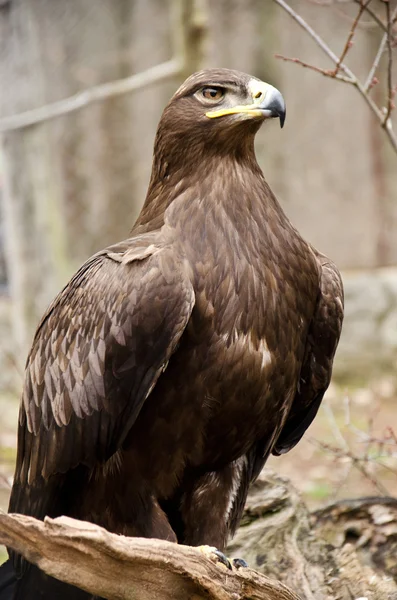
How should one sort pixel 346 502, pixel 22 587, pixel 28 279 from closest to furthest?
1. pixel 22 587
2. pixel 346 502
3. pixel 28 279

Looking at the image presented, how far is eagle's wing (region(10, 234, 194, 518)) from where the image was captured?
3.17 metres

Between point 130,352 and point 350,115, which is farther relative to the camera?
point 350,115

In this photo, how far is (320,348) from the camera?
3.79 meters

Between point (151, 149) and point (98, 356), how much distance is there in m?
5.39

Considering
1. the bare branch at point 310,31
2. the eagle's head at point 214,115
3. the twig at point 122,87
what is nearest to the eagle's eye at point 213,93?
the eagle's head at point 214,115

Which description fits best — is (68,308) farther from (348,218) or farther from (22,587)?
(348,218)

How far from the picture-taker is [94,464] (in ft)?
11.6

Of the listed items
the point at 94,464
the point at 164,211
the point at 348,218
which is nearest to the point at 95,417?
the point at 94,464

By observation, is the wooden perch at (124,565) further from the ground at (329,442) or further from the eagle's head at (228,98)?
the ground at (329,442)

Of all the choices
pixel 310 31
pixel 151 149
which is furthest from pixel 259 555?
pixel 151 149

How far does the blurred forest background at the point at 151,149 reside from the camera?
26.9 feet

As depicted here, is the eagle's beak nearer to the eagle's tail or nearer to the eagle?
the eagle

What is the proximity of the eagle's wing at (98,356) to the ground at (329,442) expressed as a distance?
2.64 meters

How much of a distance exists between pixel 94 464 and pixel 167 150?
124cm
